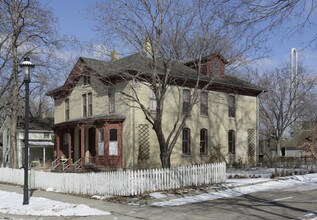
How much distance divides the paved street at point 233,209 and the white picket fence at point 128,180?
1.07m

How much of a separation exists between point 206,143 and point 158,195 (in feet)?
57.5

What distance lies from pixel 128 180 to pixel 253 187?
552 centimetres

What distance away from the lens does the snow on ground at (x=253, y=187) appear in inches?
562

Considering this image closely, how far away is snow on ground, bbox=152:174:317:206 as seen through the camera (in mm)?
14266

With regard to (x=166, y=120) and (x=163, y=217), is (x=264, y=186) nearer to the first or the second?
(x=163, y=217)

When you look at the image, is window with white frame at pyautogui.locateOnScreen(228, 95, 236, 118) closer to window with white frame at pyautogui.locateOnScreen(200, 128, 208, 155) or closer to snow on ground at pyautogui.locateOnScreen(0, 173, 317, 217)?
window with white frame at pyautogui.locateOnScreen(200, 128, 208, 155)

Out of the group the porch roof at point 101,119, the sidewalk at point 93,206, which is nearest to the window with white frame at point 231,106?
the porch roof at point 101,119

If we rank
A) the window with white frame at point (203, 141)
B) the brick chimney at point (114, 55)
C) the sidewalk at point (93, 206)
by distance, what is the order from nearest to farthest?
the sidewalk at point (93, 206), the brick chimney at point (114, 55), the window with white frame at point (203, 141)

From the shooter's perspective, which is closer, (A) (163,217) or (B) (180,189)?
(A) (163,217)

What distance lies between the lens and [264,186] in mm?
17891

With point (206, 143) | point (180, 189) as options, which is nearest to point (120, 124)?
point (206, 143)

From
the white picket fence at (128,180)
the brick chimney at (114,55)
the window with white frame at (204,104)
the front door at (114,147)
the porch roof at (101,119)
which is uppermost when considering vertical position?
the brick chimney at (114,55)

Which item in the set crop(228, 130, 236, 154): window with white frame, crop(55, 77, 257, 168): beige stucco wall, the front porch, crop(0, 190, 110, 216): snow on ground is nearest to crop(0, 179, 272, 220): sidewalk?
crop(0, 190, 110, 216): snow on ground

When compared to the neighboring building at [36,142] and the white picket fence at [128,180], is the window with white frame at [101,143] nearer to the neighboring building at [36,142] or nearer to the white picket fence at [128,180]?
the white picket fence at [128,180]
